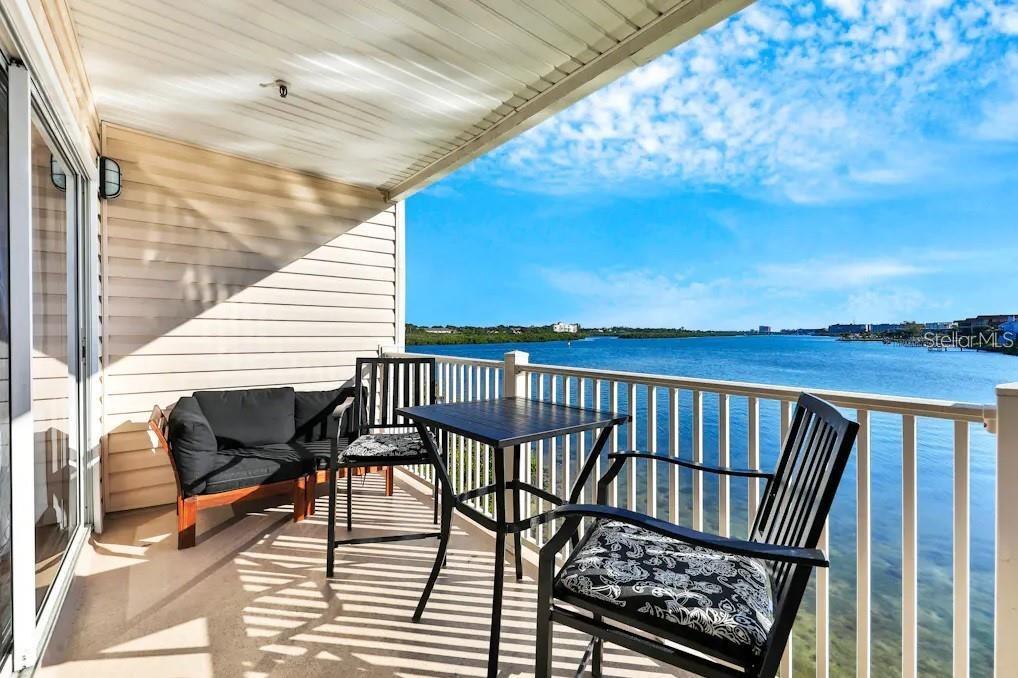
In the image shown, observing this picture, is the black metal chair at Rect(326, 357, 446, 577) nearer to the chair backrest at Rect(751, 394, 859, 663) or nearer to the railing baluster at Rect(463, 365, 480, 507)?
the railing baluster at Rect(463, 365, 480, 507)

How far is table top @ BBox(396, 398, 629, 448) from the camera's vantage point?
1.93 m

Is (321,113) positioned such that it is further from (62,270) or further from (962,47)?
(962,47)

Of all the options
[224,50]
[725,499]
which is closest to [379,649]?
[725,499]

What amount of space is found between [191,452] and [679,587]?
2.90m

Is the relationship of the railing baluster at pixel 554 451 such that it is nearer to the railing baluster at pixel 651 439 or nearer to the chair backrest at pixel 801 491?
the railing baluster at pixel 651 439

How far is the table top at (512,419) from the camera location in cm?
193

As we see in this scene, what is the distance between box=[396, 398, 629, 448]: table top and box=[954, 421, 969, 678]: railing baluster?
1.15 metres

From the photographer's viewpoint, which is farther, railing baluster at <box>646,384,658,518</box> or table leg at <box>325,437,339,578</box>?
table leg at <box>325,437,339,578</box>

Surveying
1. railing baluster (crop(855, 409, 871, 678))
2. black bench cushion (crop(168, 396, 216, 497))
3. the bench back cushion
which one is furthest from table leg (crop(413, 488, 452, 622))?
→ the bench back cushion

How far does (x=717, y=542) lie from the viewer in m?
1.12

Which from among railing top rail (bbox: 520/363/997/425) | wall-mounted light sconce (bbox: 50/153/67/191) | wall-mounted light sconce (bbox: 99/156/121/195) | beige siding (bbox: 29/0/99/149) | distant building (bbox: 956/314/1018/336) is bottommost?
railing top rail (bbox: 520/363/997/425)

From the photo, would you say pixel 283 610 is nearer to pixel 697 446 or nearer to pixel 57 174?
pixel 697 446

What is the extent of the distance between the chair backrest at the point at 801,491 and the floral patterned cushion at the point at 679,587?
62mm

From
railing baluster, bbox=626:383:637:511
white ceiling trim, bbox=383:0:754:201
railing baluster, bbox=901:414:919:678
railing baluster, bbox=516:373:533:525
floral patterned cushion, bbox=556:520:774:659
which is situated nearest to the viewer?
floral patterned cushion, bbox=556:520:774:659
